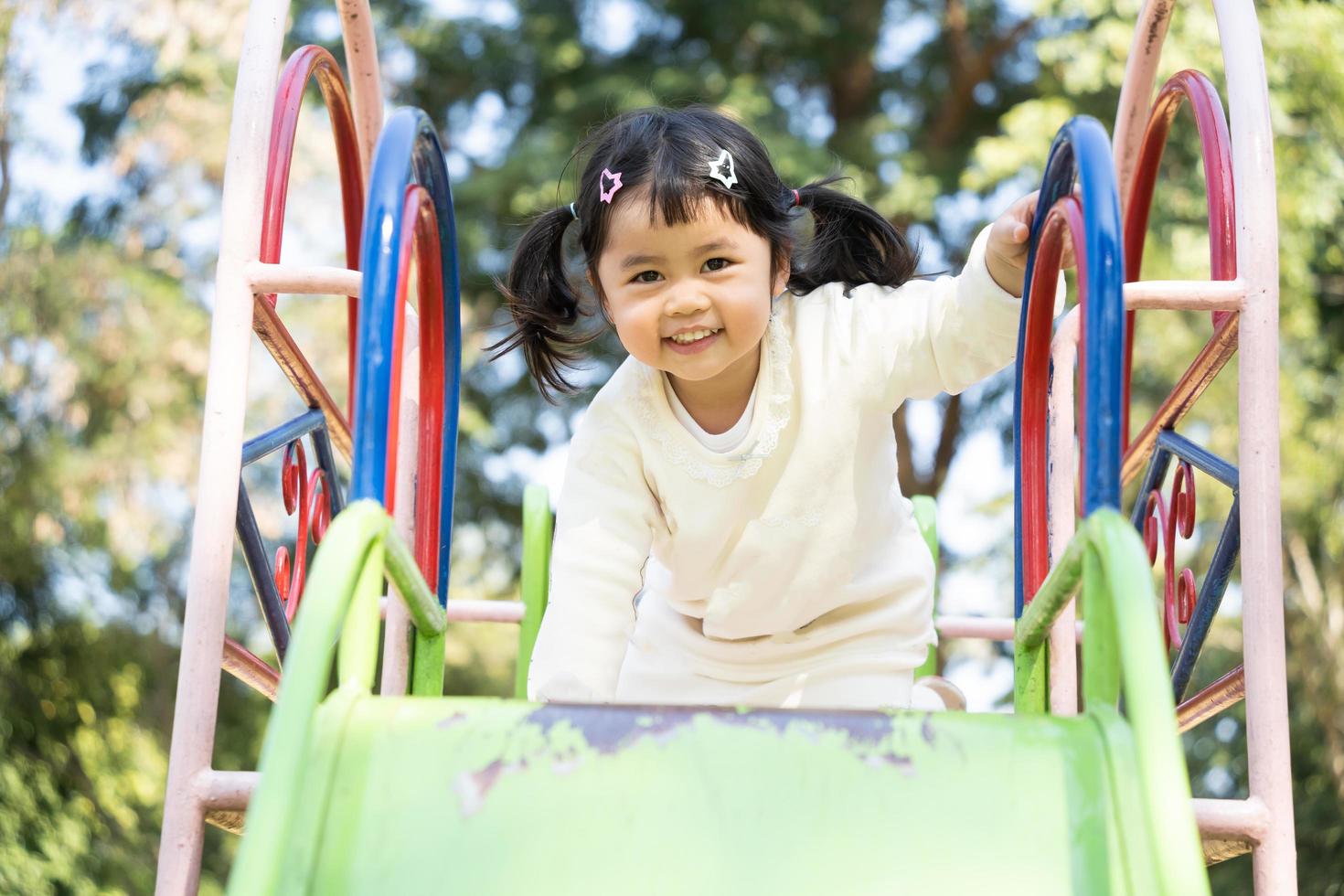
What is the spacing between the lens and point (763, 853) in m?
1.19

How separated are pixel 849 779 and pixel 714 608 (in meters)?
0.87

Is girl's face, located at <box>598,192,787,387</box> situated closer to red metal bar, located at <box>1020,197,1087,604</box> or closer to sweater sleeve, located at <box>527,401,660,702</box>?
sweater sleeve, located at <box>527,401,660,702</box>

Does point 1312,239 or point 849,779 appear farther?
point 1312,239

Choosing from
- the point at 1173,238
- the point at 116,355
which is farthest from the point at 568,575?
the point at 116,355

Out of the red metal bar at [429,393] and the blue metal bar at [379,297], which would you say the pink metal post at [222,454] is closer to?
the red metal bar at [429,393]

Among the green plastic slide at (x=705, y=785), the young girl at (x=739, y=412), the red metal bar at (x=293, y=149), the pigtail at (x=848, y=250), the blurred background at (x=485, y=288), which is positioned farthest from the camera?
the blurred background at (x=485, y=288)

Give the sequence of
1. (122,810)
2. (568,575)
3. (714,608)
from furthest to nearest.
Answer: (122,810)
(714,608)
(568,575)

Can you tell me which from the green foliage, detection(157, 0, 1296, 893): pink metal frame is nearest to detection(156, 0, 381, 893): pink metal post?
detection(157, 0, 1296, 893): pink metal frame

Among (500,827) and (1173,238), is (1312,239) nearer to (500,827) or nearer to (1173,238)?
(1173,238)

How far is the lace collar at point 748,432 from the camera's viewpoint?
1.98 m

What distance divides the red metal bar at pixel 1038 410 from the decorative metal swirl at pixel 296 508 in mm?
1059

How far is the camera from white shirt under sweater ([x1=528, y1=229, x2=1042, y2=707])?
191 cm

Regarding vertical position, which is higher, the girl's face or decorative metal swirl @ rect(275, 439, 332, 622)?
the girl's face

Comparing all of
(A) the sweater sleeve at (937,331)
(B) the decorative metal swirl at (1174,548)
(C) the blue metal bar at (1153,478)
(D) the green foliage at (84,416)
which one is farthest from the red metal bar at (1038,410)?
(D) the green foliage at (84,416)
